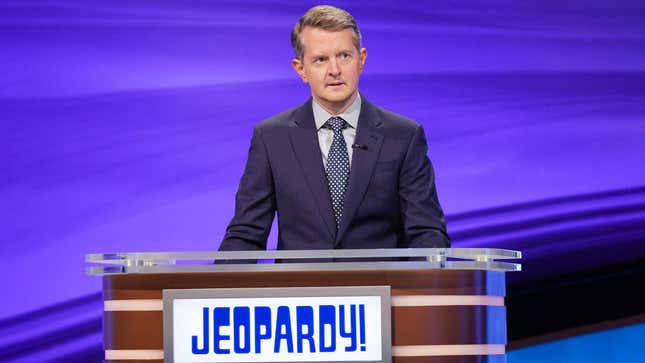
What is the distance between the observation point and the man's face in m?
2.63

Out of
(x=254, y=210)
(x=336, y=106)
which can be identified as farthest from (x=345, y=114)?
(x=254, y=210)

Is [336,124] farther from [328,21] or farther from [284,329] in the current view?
[284,329]

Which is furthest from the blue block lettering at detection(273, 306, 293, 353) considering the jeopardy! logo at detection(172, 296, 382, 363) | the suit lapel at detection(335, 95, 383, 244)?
the suit lapel at detection(335, 95, 383, 244)

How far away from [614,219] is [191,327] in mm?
2890

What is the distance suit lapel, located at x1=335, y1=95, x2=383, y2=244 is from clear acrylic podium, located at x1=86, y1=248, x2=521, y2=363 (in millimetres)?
488

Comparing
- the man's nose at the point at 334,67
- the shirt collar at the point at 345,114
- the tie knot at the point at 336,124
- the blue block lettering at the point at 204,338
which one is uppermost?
the man's nose at the point at 334,67

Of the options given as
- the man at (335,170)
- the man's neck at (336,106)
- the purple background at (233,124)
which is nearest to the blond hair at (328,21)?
the man at (335,170)

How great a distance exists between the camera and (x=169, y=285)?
2.01 metres

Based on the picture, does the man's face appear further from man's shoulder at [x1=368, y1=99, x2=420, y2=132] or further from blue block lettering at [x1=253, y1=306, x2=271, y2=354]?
blue block lettering at [x1=253, y1=306, x2=271, y2=354]

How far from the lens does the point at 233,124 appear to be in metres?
4.23

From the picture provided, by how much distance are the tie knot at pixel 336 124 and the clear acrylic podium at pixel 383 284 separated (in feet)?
2.26

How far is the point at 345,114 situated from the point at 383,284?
0.78 meters

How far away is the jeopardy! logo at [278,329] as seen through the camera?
197 centimetres

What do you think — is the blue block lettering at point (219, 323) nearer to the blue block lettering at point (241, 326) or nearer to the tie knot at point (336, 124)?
the blue block lettering at point (241, 326)
